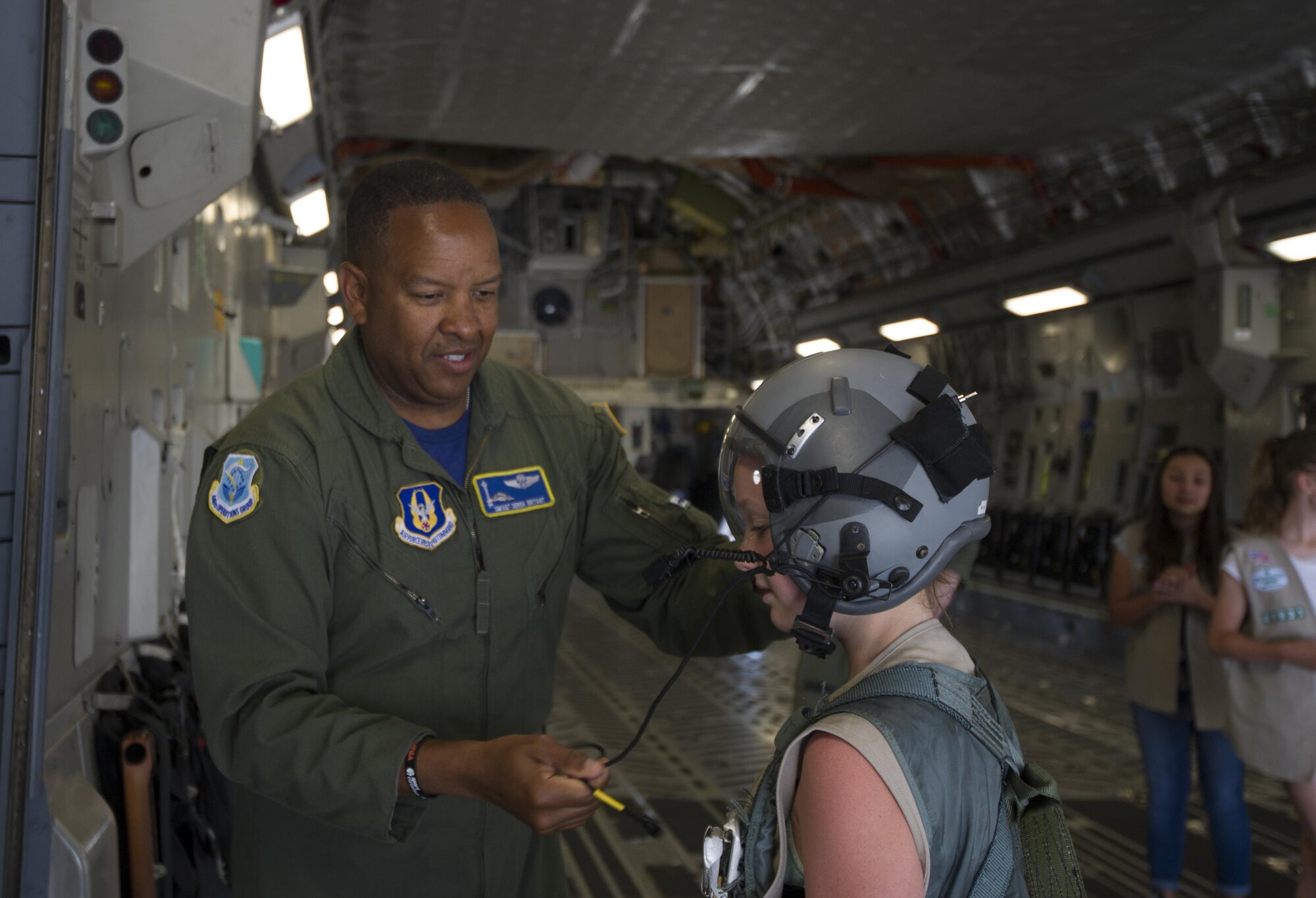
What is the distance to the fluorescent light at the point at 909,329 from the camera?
37.4 ft

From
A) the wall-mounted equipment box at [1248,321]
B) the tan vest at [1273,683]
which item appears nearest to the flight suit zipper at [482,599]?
the tan vest at [1273,683]

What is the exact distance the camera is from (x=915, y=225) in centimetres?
1120

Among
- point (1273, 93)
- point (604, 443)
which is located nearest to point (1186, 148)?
point (1273, 93)

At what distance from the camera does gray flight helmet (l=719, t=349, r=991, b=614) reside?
66.5 inches

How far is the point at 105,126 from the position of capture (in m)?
2.57

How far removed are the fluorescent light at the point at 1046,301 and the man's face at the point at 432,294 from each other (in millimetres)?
7706

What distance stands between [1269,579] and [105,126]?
387 centimetres

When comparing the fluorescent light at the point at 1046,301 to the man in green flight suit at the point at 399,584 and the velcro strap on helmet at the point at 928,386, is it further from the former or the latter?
the velcro strap on helmet at the point at 928,386

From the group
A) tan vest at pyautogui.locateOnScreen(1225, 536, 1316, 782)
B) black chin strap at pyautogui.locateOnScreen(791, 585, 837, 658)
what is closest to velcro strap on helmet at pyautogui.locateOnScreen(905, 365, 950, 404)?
black chin strap at pyautogui.locateOnScreen(791, 585, 837, 658)

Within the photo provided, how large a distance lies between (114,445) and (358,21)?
10.0 feet

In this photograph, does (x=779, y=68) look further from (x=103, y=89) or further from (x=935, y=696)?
(x=935, y=696)

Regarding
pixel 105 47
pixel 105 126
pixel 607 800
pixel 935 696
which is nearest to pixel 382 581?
pixel 607 800

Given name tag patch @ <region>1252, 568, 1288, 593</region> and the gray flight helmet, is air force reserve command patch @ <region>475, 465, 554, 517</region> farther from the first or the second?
name tag patch @ <region>1252, 568, 1288, 593</region>

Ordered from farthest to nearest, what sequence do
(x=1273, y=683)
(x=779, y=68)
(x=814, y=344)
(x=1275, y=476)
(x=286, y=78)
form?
(x=814, y=344) → (x=779, y=68) → (x=286, y=78) → (x=1275, y=476) → (x=1273, y=683)
